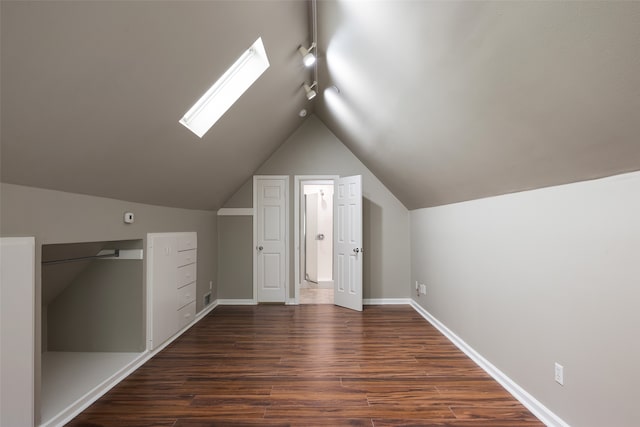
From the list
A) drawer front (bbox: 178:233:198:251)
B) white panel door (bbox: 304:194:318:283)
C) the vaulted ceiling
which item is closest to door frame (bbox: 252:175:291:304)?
drawer front (bbox: 178:233:198:251)

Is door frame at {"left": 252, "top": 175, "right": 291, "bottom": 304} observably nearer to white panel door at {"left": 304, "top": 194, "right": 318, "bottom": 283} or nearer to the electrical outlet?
white panel door at {"left": 304, "top": 194, "right": 318, "bottom": 283}

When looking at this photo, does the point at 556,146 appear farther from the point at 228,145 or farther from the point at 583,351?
the point at 228,145

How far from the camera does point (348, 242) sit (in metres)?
4.78

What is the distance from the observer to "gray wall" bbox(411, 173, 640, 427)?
147 cm

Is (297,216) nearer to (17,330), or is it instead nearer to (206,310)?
(206,310)

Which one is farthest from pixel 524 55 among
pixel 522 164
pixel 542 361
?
pixel 542 361

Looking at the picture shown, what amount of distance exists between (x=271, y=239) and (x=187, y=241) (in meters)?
1.54

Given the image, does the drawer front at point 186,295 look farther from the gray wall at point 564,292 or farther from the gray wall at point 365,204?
the gray wall at point 564,292

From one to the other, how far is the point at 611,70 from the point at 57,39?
215cm

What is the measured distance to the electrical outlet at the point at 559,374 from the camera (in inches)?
72.7

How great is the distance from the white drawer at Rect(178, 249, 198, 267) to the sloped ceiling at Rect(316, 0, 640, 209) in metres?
2.67

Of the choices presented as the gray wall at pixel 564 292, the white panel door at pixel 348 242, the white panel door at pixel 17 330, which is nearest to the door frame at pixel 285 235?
the white panel door at pixel 348 242

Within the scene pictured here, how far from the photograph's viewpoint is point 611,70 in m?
1.13

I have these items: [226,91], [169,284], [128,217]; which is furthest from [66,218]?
[226,91]
